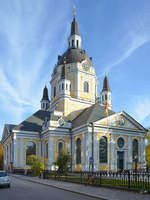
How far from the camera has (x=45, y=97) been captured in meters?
63.2

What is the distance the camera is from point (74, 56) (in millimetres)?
51375

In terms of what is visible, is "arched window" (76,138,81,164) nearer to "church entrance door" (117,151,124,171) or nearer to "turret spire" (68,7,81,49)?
"church entrance door" (117,151,124,171)

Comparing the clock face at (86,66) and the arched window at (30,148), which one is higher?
the clock face at (86,66)

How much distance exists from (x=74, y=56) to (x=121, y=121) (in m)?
18.8

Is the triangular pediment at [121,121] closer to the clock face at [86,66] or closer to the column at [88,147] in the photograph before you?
the column at [88,147]

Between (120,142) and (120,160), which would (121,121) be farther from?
(120,160)

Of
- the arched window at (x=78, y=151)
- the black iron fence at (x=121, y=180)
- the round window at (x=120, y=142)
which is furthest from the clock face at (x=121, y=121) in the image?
the black iron fence at (x=121, y=180)

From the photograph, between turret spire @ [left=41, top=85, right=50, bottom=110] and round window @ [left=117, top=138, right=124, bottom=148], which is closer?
round window @ [left=117, top=138, right=124, bottom=148]

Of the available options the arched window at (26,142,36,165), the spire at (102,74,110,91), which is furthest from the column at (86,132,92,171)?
the spire at (102,74,110,91)

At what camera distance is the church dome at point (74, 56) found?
5097cm

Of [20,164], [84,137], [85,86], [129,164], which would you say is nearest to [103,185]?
[84,137]

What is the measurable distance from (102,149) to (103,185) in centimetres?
2021

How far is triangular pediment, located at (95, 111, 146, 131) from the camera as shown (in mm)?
38062

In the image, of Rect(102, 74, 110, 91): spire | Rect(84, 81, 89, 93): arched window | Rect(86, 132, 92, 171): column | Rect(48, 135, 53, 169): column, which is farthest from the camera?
Rect(102, 74, 110, 91): spire
